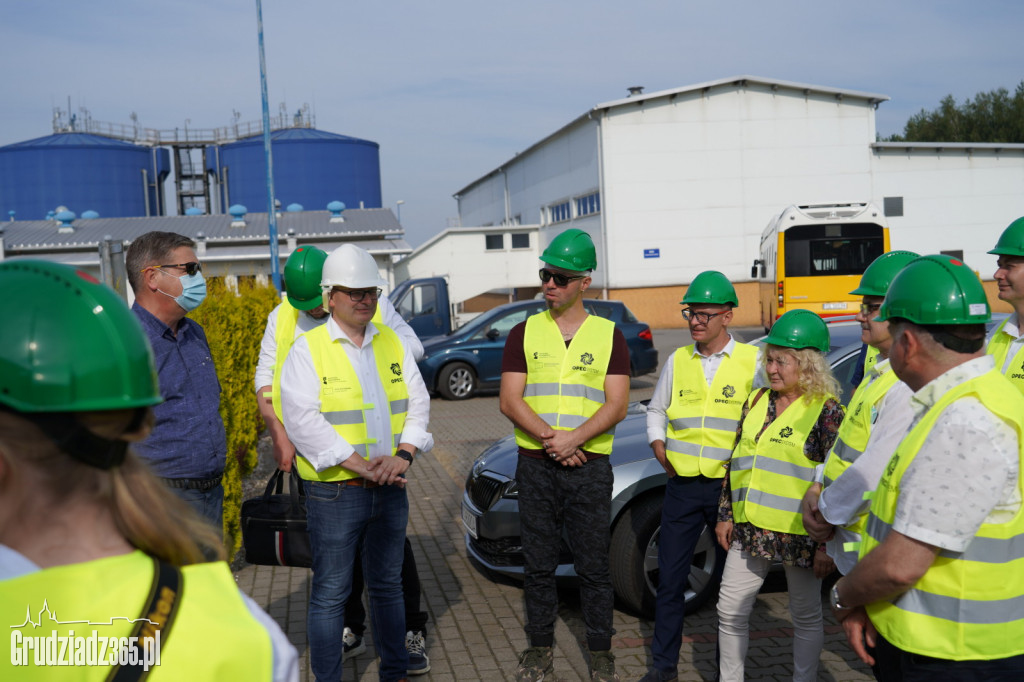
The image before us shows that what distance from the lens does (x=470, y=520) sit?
5809mm

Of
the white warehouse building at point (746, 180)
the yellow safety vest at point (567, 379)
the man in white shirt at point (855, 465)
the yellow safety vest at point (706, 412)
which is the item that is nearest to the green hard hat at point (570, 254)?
the yellow safety vest at point (567, 379)

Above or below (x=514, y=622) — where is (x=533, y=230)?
above

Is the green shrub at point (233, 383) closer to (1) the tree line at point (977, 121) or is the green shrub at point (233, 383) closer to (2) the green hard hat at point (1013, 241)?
(2) the green hard hat at point (1013, 241)

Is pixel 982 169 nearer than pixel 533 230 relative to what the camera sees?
Yes

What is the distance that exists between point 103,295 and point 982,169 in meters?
37.5

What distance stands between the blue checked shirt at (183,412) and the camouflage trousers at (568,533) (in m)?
1.55

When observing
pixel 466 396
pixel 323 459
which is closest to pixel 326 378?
pixel 323 459

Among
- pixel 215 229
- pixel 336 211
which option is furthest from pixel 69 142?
pixel 336 211

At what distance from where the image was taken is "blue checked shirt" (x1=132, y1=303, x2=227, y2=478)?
12.3 ft

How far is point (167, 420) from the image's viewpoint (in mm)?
3746

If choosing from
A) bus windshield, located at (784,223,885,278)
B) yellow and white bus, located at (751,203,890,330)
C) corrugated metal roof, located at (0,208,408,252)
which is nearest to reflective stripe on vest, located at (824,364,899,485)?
yellow and white bus, located at (751,203,890,330)

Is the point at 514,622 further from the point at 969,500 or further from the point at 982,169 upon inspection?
the point at 982,169

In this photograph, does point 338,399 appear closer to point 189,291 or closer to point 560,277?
point 189,291

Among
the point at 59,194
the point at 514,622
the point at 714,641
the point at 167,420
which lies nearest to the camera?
the point at 167,420
